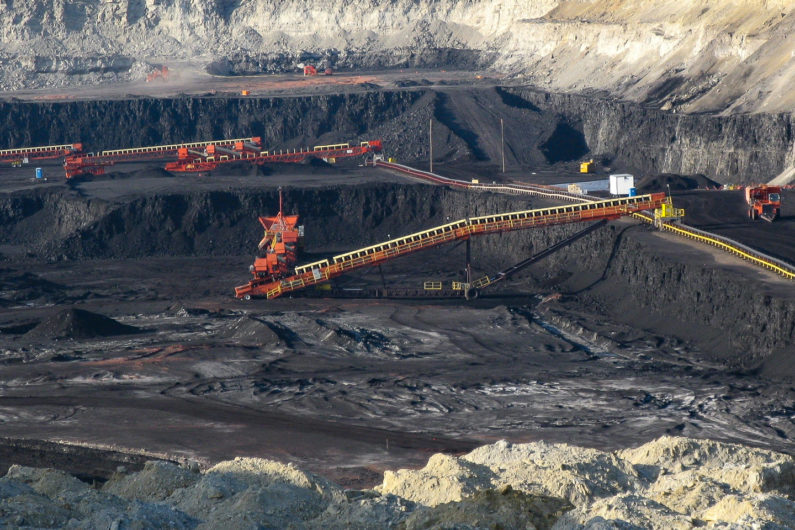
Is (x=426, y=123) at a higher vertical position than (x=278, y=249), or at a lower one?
higher

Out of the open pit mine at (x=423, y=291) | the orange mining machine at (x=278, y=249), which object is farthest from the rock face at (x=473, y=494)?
the orange mining machine at (x=278, y=249)

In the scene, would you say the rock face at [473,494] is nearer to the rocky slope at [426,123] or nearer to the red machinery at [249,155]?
the rocky slope at [426,123]

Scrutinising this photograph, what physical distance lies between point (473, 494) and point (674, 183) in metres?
57.0

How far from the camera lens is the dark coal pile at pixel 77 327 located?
55594 mm

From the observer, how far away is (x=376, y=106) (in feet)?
364

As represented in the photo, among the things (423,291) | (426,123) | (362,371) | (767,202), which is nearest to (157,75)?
(426,123)

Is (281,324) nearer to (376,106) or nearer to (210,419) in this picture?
(210,419)

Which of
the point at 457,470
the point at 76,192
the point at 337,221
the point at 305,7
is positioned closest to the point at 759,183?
the point at 337,221

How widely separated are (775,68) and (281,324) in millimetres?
46594

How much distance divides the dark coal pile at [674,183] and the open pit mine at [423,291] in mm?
449

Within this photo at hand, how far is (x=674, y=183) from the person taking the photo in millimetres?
79812

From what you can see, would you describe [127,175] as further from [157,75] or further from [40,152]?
[157,75]

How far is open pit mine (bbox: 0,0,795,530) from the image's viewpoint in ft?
91.7

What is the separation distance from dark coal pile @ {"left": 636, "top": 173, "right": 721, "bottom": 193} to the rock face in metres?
50.0
